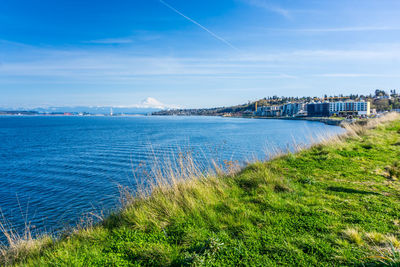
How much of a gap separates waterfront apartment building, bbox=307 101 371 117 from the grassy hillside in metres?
132

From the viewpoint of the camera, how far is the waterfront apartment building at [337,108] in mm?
119875

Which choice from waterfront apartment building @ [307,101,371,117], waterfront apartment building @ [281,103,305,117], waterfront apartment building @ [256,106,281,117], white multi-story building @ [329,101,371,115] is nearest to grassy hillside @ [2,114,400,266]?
white multi-story building @ [329,101,371,115]

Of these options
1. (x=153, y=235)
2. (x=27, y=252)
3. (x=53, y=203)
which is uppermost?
(x=153, y=235)

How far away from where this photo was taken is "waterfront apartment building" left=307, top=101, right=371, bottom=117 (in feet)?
393

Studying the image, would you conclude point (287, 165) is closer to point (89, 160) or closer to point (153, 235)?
point (153, 235)

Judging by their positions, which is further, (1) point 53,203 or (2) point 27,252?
(1) point 53,203

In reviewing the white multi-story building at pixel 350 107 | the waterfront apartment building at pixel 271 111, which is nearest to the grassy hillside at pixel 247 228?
the white multi-story building at pixel 350 107

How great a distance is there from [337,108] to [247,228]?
154 meters

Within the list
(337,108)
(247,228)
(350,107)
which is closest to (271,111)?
(337,108)

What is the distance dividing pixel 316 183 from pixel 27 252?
24.0 ft

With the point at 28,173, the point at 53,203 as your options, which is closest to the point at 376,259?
the point at 53,203

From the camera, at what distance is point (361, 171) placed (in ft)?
25.8

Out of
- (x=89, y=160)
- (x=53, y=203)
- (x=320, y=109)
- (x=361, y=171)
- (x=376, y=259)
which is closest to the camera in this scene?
(x=376, y=259)

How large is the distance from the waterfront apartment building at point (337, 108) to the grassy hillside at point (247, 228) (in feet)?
434
